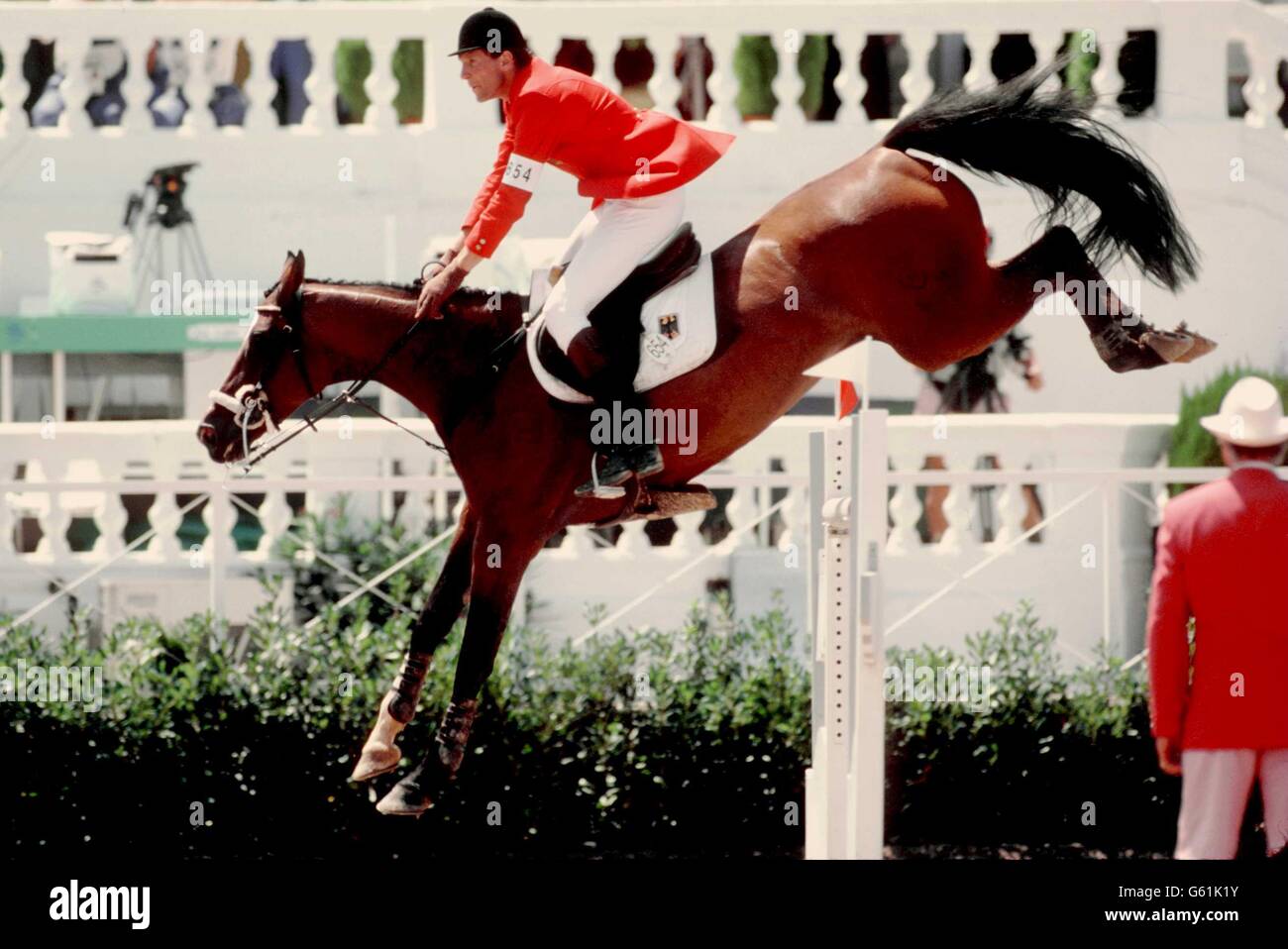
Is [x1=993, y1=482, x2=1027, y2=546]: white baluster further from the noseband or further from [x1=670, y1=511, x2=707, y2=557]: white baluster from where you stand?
the noseband

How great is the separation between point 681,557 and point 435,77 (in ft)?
9.56

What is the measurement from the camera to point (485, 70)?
5422 mm

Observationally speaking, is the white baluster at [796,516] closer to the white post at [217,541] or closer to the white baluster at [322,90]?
the white post at [217,541]

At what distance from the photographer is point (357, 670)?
7.34 metres

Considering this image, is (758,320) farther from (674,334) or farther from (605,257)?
(605,257)

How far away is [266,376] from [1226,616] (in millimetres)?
2856

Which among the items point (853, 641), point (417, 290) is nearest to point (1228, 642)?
point (853, 641)

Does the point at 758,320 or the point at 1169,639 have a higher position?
the point at 758,320

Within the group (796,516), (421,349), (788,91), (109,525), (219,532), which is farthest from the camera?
(788,91)

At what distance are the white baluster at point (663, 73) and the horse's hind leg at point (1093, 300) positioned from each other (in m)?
4.42

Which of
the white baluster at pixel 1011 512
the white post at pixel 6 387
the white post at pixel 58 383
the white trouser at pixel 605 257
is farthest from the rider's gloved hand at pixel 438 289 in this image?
the white post at pixel 58 383

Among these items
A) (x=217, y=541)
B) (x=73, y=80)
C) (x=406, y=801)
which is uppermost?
(x=73, y=80)

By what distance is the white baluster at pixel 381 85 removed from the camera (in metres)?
9.88

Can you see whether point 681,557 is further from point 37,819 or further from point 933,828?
point 37,819
